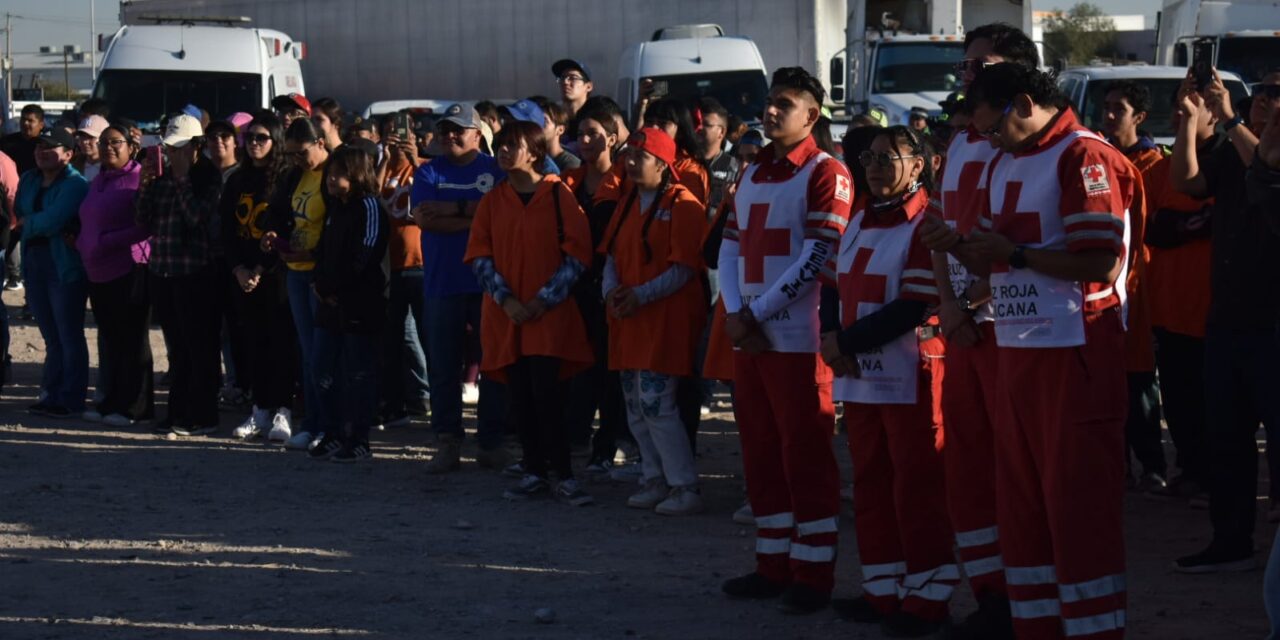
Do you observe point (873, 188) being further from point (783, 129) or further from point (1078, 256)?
point (1078, 256)

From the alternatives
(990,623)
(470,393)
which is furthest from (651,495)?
(470,393)

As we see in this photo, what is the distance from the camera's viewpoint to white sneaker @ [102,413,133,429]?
11.8 meters

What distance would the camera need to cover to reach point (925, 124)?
13531mm

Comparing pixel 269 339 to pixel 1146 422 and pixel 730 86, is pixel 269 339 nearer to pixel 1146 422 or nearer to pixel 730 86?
pixel 1146 422

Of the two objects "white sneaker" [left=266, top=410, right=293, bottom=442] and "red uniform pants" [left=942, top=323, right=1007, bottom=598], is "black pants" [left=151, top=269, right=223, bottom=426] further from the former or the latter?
"red uniform pants" [left=942, top=323, right=1007, bottom=598]

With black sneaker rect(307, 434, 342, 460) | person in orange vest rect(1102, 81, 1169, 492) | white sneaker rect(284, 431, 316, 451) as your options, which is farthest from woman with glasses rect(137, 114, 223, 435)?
person in orange vest rect(1102, 81, 1169, 492)

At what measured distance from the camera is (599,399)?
10.1 meters

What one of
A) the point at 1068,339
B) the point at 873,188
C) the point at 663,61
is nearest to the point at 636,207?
the point at 873,188

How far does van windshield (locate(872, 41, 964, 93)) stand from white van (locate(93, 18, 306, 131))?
25.2 feet

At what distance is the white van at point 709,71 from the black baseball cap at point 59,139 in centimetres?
952

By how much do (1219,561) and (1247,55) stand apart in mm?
15187

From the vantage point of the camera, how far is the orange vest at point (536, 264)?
8.92 m

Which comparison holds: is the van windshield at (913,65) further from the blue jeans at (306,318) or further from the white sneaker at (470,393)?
the blue jeans at (306,318)

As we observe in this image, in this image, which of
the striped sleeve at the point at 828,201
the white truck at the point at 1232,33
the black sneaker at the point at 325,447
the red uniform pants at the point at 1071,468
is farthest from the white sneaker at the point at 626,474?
the white truck at the point at 1232,33
